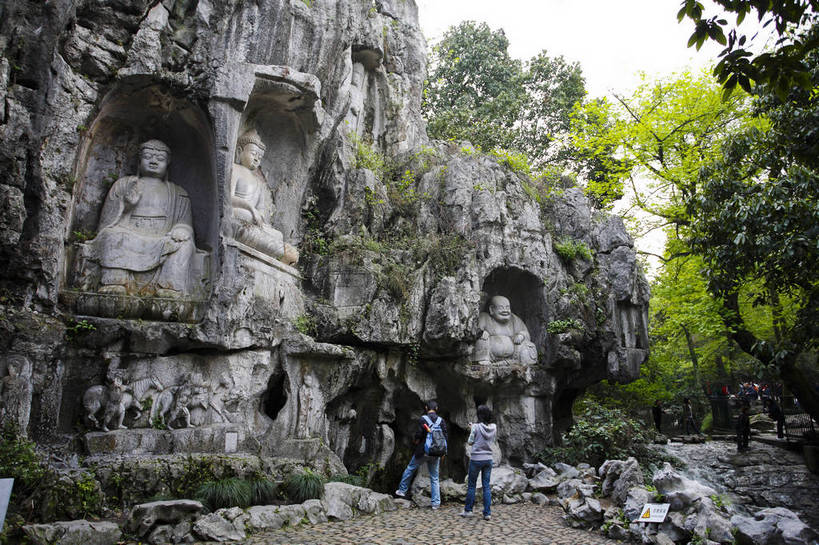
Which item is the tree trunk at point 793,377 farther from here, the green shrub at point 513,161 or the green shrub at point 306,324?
the green shrub at point 306,324

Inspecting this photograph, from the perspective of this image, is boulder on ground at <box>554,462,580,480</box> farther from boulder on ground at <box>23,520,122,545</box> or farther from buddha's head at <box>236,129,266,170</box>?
buddha's head at <box>236,129,266,170</box>

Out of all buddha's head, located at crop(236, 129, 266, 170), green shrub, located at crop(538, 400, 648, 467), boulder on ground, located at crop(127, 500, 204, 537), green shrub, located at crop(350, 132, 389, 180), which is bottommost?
boulder on ground, located at crop(127, 500, 204, 537)

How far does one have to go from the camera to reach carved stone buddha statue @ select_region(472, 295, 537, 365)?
13.2m

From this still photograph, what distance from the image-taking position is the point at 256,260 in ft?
32.9

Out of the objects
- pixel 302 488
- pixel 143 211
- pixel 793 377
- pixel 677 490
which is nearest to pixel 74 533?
pixel 302 488

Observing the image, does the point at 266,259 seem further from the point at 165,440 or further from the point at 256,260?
the point at 165,440

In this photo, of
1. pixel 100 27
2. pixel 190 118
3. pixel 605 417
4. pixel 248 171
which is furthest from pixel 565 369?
pixel 100 27

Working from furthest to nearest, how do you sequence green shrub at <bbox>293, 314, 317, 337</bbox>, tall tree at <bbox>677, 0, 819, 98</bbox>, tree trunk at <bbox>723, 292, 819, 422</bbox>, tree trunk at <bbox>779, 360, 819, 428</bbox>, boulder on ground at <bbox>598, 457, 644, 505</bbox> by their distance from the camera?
tree trunk at <bbox>779, 360, 819, 428</bbox>, tree trunk at <bbox>723, 292, 819, 422</bbox>, green shrub at <bbox>293, 314, 317, 337</bbox>, boulder on ground at <bbox>598, 457, 644, 505</bbox>, tall tree at <bbox>677, 0, 819, 98</bbox>

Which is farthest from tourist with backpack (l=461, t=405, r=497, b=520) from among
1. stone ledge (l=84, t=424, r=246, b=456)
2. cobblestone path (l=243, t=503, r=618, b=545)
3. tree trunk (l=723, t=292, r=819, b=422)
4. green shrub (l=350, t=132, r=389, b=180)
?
green shrub (l=350, t=132, r=389, b=180)

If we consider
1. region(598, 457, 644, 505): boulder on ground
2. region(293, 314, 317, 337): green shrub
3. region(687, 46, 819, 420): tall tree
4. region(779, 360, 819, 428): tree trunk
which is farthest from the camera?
region(779, 360, 819, 428): tree trunk

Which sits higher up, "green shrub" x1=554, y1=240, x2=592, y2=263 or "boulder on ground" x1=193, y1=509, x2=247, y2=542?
"green shrub" x1=554, y1=240, x2=592, y2=263

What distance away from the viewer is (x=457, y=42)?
26609mm

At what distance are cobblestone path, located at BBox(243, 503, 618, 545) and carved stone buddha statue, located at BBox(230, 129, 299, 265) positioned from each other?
493 centimetres

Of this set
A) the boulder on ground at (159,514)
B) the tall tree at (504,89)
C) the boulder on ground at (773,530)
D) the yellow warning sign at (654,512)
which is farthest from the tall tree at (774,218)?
the tall tree at (504,89)
